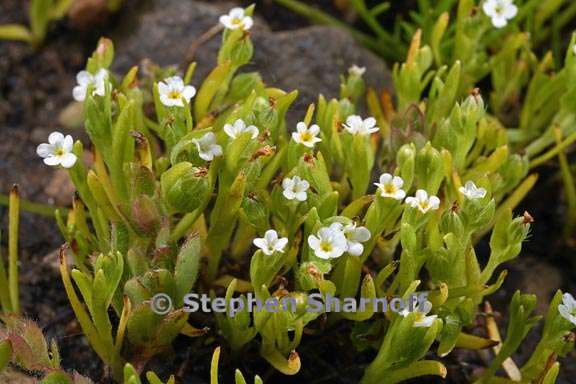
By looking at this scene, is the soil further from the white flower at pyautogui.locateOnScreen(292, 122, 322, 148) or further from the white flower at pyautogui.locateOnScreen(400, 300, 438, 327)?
the white flower at pyautogui.locateOnScreen(292, 122, 322, 148)

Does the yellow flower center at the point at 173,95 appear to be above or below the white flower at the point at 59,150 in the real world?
above

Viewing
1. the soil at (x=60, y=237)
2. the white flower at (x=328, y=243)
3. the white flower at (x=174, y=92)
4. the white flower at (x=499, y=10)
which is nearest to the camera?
the white flower at (x=328, y=243)

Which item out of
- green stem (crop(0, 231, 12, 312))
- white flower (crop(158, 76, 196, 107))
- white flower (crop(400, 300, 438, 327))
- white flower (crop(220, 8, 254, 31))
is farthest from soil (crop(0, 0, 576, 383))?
white flower (crop(220, 8, 254, 31))

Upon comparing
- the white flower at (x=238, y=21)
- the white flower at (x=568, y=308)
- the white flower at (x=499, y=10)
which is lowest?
the white flower at (x=568, y=308)

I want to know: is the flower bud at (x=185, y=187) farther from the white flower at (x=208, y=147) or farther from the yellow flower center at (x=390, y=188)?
the yellow flower center at (x=390, y=188)

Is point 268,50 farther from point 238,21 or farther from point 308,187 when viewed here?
point 308,187

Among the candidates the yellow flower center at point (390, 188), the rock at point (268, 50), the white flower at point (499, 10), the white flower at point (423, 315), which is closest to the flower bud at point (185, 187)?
the yellow flower center at point (390, 188)

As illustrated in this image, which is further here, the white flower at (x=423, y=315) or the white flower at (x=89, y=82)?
the white flower at (x=89, y=82)
